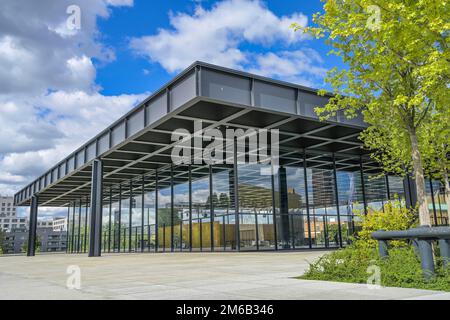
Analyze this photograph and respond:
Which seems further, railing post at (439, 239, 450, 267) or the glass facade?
Result: the glass facade

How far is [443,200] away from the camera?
3484cm

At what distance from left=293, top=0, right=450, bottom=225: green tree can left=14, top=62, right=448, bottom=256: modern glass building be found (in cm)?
722

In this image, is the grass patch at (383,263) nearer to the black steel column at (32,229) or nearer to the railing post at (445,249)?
the railing post at (445,249)

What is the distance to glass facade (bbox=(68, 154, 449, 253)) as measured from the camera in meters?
25.5

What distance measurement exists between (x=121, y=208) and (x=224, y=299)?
36.8 meters

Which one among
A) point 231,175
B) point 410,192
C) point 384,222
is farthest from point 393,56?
point 410,192

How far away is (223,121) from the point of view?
771 inches

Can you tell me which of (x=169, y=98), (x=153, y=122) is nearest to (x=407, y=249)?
(x=169, y=98)

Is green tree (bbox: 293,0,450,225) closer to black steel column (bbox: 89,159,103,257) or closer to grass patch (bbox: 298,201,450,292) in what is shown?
grass patch (bbox: 298,201,450,292)

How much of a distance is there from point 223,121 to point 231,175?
324 inches

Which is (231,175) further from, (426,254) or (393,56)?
(426,254)

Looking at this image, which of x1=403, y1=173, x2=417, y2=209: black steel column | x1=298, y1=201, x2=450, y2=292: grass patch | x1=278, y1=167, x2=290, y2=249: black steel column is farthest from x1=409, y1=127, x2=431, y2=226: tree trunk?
x1=403, y1=173, x2=417, y2=209: black steel column

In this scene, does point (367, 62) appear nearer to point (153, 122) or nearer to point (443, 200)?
point (153, 122)

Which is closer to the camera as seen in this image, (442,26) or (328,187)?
(442,26)
